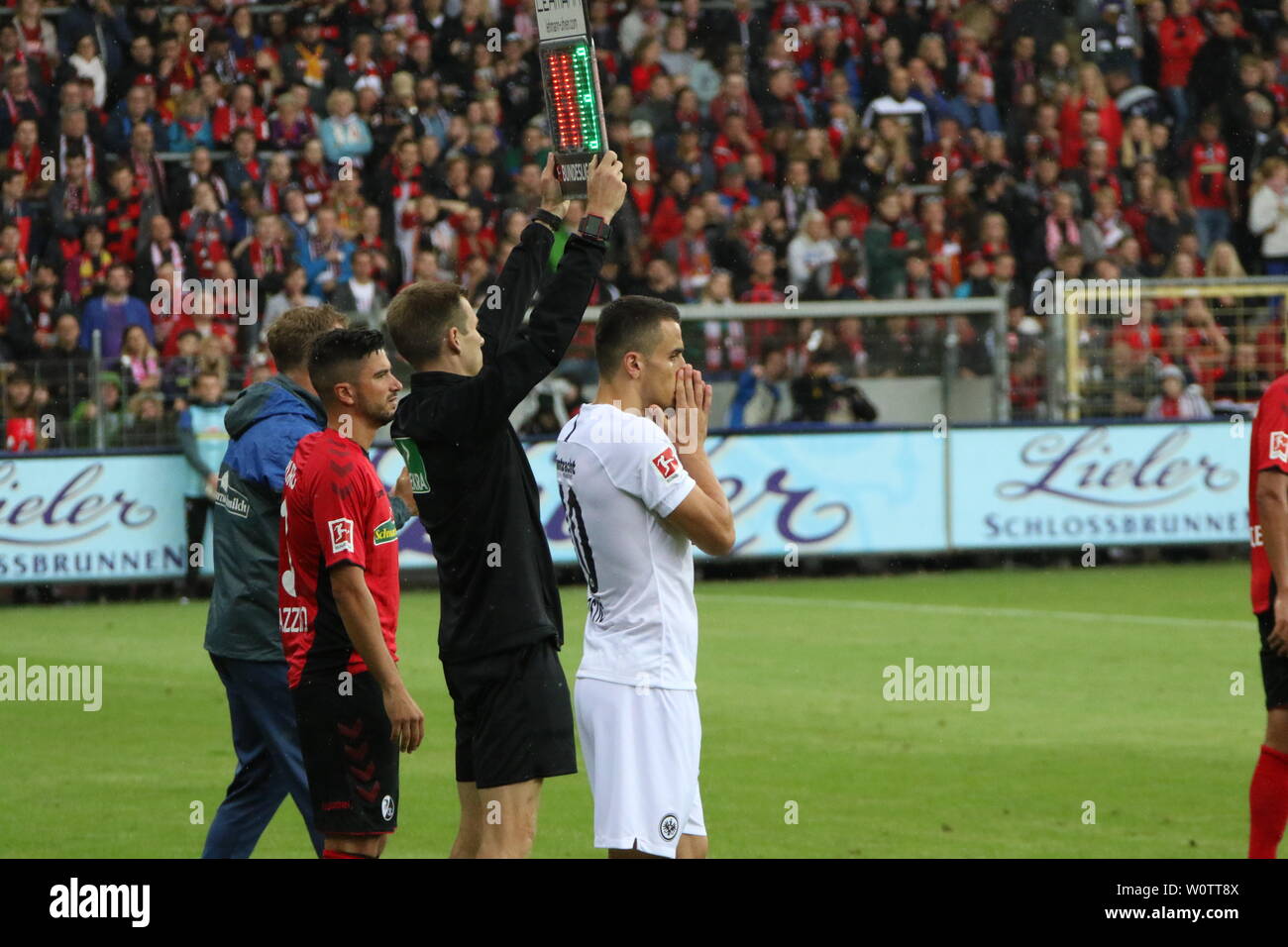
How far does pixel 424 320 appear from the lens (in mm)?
5789

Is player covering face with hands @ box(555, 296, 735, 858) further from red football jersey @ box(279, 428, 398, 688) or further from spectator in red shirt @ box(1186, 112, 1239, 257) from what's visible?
spectator in red shirt @ box(1186, 112, 1239, 257)

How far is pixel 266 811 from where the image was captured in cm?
685

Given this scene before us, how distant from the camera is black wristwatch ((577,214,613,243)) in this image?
18.5ft

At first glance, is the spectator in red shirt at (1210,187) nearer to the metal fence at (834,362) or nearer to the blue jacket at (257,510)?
the metal fence at (834,362)

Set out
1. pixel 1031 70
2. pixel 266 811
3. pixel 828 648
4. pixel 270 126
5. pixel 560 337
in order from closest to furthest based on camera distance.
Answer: pixel 560 337, pixel 266 811, pixel 828 648, pixel 270 126, pixel 1031 70

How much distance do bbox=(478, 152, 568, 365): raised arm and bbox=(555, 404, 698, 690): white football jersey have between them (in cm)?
39

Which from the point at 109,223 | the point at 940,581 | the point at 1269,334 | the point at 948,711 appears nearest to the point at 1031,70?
the point at 1269,334

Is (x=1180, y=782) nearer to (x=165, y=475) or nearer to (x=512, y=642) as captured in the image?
(x=512, y=642)

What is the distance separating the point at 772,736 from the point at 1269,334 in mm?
11430

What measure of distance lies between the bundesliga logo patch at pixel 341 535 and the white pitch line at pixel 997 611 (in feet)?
34.5

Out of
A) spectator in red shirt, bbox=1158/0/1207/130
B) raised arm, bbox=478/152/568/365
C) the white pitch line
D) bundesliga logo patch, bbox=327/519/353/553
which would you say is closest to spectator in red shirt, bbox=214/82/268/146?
the white pitch line

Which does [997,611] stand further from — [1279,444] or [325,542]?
A: [325,542]

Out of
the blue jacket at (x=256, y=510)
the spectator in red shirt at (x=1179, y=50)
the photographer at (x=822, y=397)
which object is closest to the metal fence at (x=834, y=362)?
the photographer at (x=822, y=397)

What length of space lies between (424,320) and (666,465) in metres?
0.86
